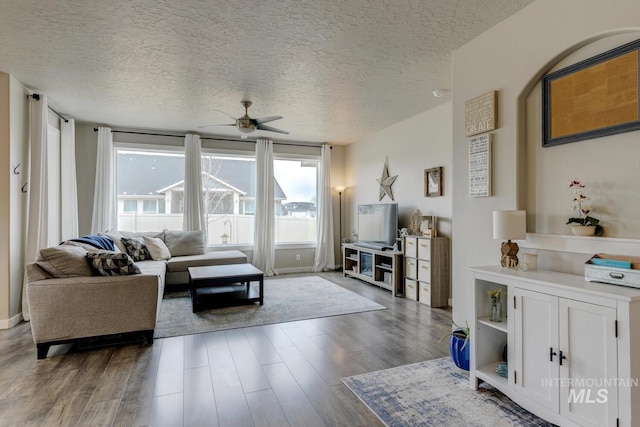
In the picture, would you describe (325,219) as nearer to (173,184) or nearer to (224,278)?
(173,184)

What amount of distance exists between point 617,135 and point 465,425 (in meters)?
1.90

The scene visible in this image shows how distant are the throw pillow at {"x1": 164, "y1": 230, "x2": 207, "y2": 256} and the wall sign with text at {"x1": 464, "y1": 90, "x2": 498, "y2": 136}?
465cm

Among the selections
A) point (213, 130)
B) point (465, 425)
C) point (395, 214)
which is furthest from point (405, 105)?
point (465, 425)

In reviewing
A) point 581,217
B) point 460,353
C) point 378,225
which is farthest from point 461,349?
point 378,225

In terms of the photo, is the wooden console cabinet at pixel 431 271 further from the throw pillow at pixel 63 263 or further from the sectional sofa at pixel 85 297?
the throw pillow at pixel 63 263

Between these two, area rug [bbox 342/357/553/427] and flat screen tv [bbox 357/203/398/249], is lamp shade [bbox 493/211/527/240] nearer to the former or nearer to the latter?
area rug [bbox 342/357/553/427]

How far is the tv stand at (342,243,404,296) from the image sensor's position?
506 centimetres

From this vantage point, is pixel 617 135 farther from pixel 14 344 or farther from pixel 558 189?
pixel 14 344

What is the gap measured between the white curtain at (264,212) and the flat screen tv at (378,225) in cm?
178

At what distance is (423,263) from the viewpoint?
461 cm

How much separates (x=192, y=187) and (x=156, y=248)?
1301 mm

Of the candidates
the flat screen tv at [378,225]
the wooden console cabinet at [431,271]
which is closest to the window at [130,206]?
the flat screen tv at [378,225]

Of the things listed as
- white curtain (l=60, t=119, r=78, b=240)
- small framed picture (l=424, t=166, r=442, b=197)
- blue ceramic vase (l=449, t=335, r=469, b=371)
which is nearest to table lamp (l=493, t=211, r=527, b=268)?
blue ceramic vase (l=449, t=335, r=469, b=371)

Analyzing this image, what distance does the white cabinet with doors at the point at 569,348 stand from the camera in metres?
1.56
